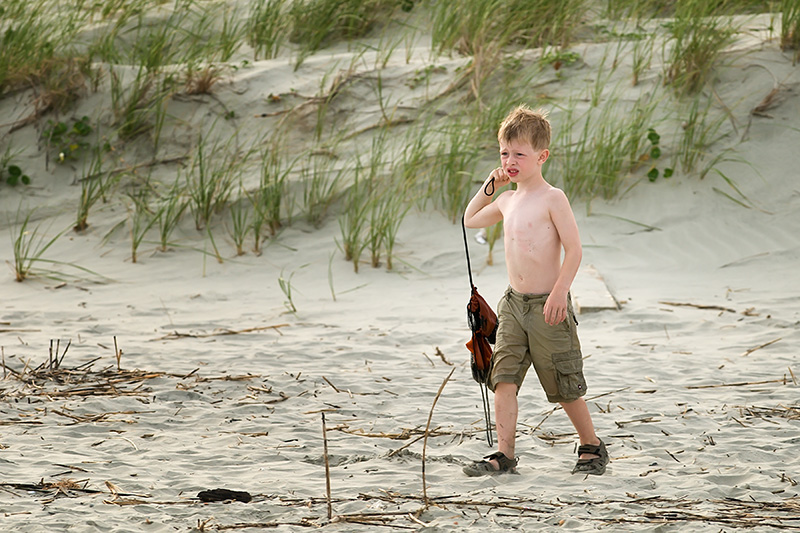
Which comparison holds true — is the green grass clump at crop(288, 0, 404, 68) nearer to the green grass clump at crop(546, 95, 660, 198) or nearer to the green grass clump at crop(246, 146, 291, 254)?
the green grass clump at crop(246, 146, 291, 254)

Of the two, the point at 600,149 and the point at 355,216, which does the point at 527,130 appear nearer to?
the point at 355,216

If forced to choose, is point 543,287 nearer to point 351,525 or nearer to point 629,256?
point 351,525

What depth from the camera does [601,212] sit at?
7.02 m

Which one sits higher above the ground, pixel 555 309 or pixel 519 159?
pixel 519 159

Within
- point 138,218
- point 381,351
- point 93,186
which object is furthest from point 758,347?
point 93,186

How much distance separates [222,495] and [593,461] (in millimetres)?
1209

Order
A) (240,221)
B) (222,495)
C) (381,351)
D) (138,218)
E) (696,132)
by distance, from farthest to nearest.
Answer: (696,132) → (138,218) → (240,221) → (381,351) → (222,495)

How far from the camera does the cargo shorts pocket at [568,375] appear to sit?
293 centimetres

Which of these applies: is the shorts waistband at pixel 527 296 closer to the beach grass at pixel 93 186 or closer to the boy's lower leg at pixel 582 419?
the boy's lower leg at pixel 582 419

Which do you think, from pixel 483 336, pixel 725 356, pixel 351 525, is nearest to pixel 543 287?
pixel 483 336

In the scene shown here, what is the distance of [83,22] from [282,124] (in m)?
2.91

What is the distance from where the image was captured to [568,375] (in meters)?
2.93

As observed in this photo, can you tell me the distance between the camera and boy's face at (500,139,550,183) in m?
2.94

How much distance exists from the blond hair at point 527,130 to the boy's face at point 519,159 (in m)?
0.01
